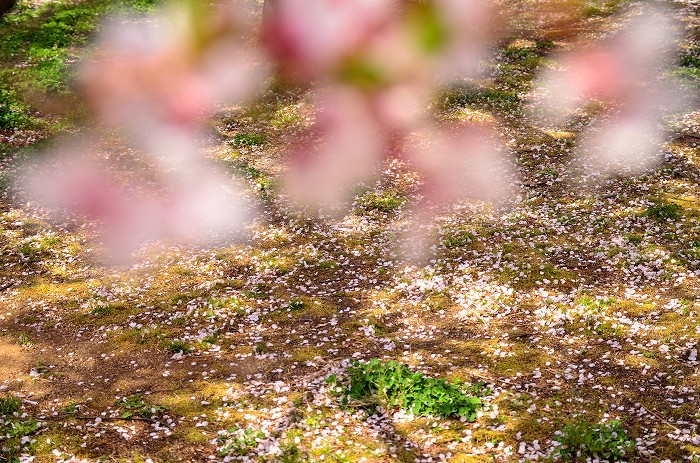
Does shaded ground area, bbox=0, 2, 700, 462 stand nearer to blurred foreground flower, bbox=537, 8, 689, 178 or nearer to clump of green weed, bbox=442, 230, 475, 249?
clump of green weed, bbox=442, 230, 475, 249

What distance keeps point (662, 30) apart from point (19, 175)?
26780mm

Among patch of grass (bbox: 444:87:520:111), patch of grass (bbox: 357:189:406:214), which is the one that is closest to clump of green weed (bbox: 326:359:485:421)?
patch of grass (bbox: 357:189:406:214)

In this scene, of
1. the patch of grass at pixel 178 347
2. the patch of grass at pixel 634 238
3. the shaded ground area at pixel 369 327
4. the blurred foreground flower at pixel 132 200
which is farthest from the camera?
the blurred foreground flower at pixel 132 200

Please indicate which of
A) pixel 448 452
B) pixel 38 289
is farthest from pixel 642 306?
pixel 38 289

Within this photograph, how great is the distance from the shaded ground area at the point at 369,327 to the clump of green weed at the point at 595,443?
0.58 ft

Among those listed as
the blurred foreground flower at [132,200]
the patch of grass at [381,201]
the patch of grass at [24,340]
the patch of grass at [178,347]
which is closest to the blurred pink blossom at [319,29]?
the patch of grass at [381,201]

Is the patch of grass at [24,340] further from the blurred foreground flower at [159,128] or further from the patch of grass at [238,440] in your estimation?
the patch of grass at [238,440]

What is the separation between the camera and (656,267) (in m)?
12.6

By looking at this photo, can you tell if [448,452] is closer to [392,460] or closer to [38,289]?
[392,460]

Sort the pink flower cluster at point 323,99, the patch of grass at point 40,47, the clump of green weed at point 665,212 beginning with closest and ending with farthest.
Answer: the clump of green weed at point 665,212
the pink flower cluster at point 323,99
the patch of grass at point 40,47

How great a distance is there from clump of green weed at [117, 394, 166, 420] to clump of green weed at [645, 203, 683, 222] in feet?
39.2

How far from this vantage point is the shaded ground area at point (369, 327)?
851cm

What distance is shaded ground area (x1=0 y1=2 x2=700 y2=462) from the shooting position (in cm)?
851

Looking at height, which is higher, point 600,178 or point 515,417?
point 600,178
